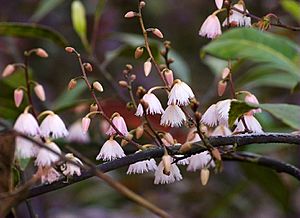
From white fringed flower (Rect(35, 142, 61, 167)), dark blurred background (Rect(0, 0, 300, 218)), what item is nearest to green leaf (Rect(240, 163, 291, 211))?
dark blurred background (Rect(0, 0, 300, 218))

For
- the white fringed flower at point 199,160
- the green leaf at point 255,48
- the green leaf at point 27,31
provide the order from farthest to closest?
the green leaf at point 27,31 → the green leaf at point 255,48 → the white fringed flower at point 199,160

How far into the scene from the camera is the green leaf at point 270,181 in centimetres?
182

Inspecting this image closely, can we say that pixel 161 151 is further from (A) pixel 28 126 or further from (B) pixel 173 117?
(A) pixel 28 126

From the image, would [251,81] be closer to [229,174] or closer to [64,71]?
[229,174]

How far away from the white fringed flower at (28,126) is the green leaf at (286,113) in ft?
1.06

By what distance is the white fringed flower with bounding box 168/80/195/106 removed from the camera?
1.05 metres

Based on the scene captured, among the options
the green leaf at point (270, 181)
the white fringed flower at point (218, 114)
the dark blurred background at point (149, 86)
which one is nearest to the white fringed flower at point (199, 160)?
the white fringed flower at point (218, 114)

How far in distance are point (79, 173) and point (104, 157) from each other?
0.07 meters

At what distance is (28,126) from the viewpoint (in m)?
1.07

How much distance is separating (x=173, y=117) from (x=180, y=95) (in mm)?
38

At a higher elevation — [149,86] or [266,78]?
[149,86]

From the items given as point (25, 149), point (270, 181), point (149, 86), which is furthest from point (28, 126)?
point (149, 86)

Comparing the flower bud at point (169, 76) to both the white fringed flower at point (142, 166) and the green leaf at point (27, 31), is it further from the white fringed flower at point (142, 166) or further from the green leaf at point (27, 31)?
the green leaf at point (27, 31)

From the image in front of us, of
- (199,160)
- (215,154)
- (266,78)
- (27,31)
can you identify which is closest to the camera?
(215,154)
